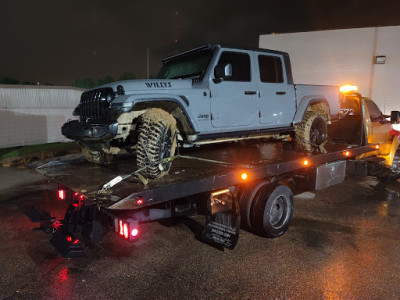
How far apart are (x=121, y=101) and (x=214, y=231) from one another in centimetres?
202

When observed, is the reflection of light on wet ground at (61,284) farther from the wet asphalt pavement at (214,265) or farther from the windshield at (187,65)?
the windshield at (187,65)

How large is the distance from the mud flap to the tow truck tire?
1.61ft

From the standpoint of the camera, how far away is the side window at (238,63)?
4.97 metres

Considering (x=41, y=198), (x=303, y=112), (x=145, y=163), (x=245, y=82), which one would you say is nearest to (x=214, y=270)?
(x=145, y=163)

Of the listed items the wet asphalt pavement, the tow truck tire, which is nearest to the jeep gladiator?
the tow truck tire

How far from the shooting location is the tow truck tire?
4.49 metres

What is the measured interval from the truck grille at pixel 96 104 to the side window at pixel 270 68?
8.72 ft

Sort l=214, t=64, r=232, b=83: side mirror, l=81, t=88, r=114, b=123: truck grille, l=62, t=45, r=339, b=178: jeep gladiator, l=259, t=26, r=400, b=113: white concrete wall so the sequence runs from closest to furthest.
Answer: l=62, t=45, r=339, b=178: jeep gladiator → l=81, t=88, r=114, b=123: truck grille → l=214, t=64, r=232, b=83: side mirror → l=259, t=26, r=400, b=113: white concrete wall

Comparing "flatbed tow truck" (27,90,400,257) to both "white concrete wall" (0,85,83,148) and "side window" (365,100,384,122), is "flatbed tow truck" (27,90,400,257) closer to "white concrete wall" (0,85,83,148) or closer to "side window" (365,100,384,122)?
"side window" (365,100,384,122)

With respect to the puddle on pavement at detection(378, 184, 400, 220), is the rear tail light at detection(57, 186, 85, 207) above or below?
above

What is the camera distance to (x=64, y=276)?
3.63 meters

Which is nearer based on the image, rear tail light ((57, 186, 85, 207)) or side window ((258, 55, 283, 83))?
rear tail light ((57, 186, 85, 207))

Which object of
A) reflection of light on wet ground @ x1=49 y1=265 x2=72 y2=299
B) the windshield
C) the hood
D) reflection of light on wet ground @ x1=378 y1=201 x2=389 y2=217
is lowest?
reflection of light on wet ground @ x1=49 y1=265 x2=72 y2=299

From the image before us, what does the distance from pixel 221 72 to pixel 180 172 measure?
1532 mm
